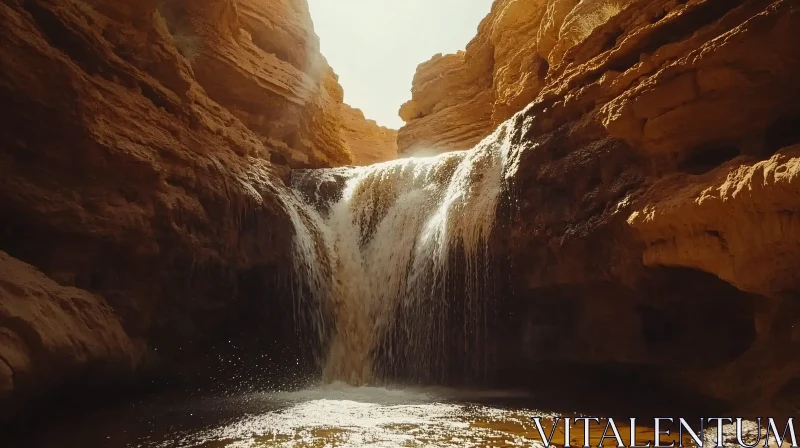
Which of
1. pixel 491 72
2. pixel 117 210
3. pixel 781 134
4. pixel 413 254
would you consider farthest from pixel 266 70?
pixel 781 134

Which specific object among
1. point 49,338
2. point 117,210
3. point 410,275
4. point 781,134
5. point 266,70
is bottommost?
point 49,338

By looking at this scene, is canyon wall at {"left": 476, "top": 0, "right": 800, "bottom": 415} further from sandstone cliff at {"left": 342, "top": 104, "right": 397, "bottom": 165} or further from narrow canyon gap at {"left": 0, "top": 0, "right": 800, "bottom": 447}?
sandstone cliff at {"left": 342, "top": 104, "right": 397, "bottom": 165}

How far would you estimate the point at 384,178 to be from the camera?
Answer: 1315 centimetres

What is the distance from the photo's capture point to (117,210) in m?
7.23

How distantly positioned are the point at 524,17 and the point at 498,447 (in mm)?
17069

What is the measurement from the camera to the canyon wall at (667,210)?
548 cm

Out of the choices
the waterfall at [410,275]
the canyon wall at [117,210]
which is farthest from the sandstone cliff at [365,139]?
the canyon wall at [117,210]

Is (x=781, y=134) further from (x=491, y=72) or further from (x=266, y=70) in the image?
(x=491, y=72)

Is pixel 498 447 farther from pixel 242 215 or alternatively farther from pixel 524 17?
pixel 524 17

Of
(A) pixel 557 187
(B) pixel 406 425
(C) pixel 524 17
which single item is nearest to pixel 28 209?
(B) pixel 406 425

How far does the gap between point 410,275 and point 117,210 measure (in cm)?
554

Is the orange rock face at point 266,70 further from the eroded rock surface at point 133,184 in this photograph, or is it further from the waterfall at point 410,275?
the waterfall at point 410,275

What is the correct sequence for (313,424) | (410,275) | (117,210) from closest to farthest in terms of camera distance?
(313,424) < (117,210) < (410,275)

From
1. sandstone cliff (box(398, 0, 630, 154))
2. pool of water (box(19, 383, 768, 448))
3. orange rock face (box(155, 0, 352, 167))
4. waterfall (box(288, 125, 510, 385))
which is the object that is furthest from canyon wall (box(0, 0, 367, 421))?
sandstone cliff (box(398, 0, 630, 154))
